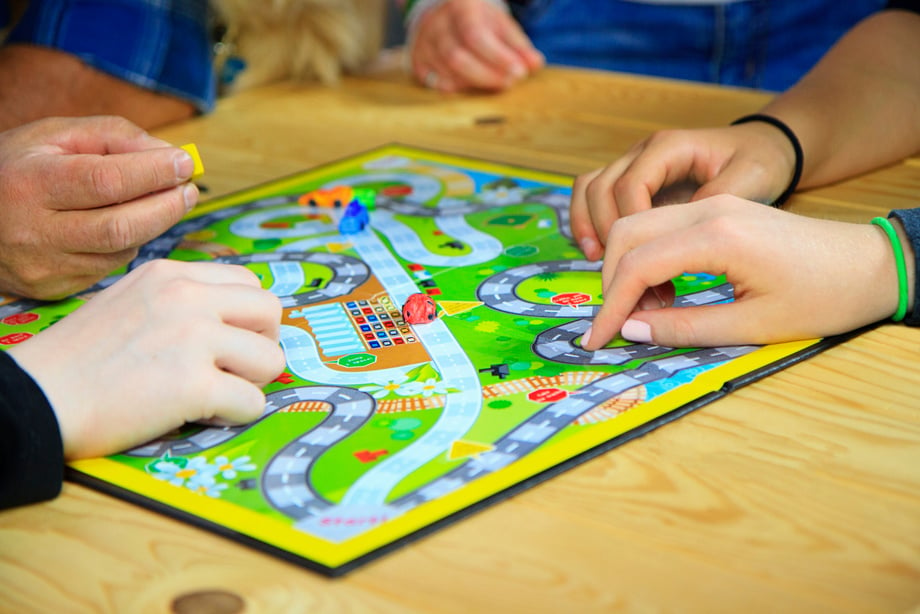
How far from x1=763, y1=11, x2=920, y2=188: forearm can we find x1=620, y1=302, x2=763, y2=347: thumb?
344mm

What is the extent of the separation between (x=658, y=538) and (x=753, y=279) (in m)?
0.24

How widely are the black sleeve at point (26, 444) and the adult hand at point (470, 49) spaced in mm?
922

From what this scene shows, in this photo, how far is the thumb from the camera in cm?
69

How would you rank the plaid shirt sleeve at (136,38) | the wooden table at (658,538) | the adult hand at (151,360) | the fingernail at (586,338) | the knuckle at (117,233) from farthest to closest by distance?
1. the plaid shirt sleeve at (136,38)
2. the knuckle at (117,233)
3. the fingernail at (586,338)
4. the adult hand at (151,360)
5. the wooden table at (658,538)

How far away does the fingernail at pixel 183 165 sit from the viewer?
791 mm

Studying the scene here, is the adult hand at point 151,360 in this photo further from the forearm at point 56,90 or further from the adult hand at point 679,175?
the forearm at point 56,90

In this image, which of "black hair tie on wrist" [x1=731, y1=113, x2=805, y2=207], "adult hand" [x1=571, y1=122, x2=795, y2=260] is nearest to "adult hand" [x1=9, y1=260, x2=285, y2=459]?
"adult hand" [x1=571, y1=122, x2=795, y2=260]

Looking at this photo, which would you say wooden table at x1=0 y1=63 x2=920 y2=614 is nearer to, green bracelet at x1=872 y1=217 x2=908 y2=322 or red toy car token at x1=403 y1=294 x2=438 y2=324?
green bracelet at x1=872 y1=217 x2=908 y2=322

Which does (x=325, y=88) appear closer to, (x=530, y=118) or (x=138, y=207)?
(x=530, y=118)

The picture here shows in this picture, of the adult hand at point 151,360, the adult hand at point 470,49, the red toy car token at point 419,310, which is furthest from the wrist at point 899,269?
the adult hand at point 470,49

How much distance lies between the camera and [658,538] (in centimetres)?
51

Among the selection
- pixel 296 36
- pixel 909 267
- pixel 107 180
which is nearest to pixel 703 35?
pixel 296 36

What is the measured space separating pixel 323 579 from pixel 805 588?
230mm

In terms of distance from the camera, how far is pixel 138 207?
80 centimetres
